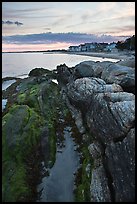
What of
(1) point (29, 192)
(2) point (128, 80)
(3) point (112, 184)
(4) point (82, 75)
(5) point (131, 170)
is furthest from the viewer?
(4) point (82, 75)

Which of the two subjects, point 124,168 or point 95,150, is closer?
point 124,168

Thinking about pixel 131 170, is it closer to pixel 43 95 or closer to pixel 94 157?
pixel 94 157

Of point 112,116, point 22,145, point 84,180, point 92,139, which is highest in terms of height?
point 112,116

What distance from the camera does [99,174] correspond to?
49.9 feet

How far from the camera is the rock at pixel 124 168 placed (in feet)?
40.4

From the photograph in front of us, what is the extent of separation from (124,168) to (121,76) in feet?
37.7

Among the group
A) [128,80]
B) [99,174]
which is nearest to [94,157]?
[99,174]

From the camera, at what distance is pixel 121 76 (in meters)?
22.9

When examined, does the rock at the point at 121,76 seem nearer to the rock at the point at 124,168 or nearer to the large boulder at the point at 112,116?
the large boulder at the point at 112,116

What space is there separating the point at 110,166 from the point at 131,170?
1982 millimetres

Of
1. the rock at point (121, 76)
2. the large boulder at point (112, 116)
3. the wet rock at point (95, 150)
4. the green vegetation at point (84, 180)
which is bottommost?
the green vegetation at point (84, 180)

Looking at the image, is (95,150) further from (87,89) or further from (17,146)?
(87,89)

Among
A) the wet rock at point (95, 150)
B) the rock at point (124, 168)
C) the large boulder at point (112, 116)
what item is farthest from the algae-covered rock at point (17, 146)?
the rock at point (124, 168)

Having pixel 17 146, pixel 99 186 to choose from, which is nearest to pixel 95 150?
pixel 99 186
